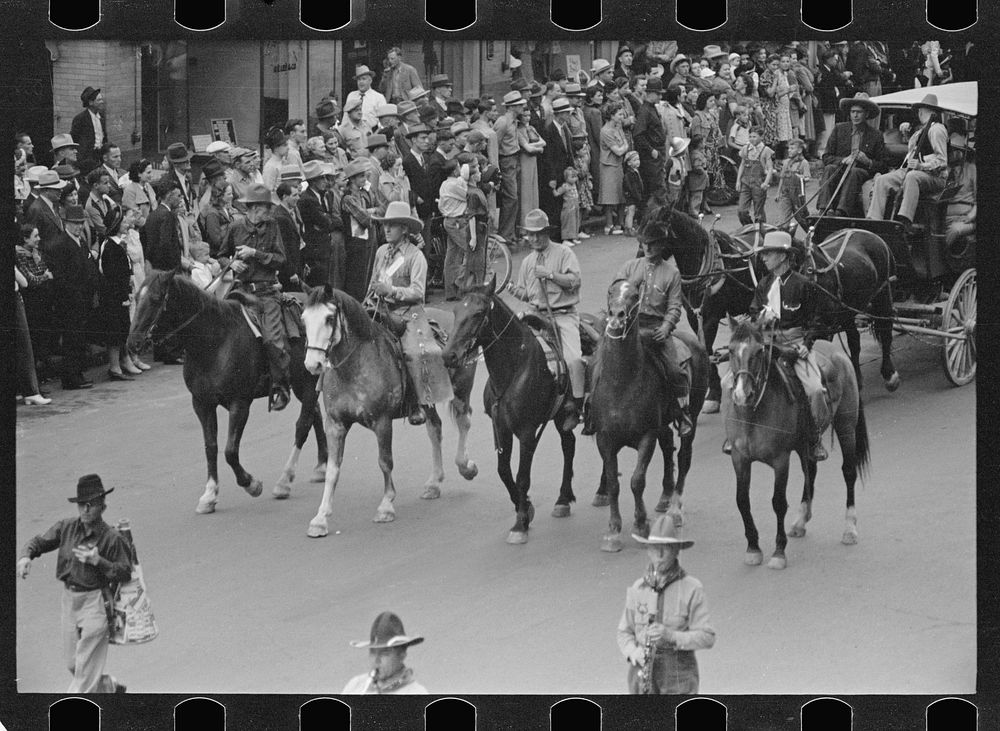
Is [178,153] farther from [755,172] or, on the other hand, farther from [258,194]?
[755,172]

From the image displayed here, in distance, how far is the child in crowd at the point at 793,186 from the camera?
1873 cm

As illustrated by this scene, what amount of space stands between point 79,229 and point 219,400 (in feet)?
6.90

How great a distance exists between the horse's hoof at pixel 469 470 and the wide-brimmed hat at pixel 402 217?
2151 mm

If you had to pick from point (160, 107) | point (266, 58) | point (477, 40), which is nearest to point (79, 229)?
point (160, 107)

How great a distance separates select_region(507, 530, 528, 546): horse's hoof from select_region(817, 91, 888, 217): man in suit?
473 centimetres

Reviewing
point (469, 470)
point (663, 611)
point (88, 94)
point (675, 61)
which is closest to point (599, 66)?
point (675, 61)

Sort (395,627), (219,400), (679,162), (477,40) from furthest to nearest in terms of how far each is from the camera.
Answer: (679,162), (219,400), (477,40), (395,627)

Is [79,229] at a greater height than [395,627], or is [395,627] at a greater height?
[79,229]

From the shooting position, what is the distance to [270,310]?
18.2m

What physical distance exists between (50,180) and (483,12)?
430 cm

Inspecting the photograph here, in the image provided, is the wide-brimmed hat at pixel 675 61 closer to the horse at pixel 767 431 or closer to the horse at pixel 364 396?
the horse at pixel 767 431

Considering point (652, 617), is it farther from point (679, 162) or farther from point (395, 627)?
point (679, 162)

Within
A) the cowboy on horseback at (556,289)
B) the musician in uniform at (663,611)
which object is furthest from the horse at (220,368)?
the musician in uniform at (663,611)

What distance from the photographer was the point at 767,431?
16.7m
